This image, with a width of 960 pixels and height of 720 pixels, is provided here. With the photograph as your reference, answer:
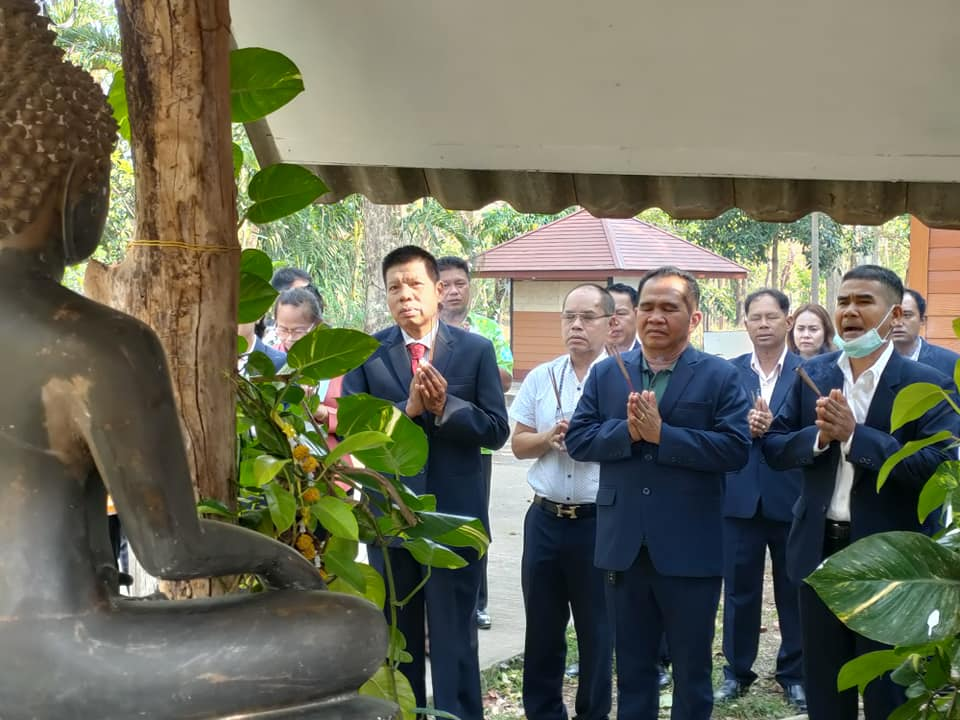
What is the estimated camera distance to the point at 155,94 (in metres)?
1.89

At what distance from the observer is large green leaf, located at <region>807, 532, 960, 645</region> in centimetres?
243

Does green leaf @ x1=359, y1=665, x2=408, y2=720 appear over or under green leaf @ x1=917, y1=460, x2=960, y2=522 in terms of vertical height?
under

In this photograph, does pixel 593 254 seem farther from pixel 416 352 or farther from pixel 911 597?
pixel 911 597

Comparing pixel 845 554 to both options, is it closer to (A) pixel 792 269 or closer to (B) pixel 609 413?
(B) pixel 609 413

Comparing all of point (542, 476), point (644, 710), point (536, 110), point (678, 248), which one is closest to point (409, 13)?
point (536, 110)

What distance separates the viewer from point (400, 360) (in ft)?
14.1

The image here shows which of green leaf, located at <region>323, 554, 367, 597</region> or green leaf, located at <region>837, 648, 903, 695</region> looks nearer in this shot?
green leaf, located at <region>323, 554, 367, 597</region>

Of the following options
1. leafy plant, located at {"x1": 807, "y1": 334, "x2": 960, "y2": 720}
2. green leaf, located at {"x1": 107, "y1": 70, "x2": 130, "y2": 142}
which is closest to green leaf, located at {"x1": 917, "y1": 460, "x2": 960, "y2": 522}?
leafy plant, located at {"x1": 807, "y1": 334, "x2": 960, "y2": 720}

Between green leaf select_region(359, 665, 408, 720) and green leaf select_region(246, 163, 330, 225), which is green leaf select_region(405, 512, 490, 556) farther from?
green leaf select_region(246, 163, 330, 225)

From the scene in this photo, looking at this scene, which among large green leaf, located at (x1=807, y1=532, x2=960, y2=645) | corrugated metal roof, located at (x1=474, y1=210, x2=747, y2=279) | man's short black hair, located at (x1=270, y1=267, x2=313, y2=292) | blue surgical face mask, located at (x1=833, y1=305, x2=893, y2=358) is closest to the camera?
large green leaf, located at (x1=807, y1=532, x2=960, y2=645)

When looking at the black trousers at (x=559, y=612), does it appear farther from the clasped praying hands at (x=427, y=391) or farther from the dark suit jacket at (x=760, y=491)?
the dark suit jacket at (x=760, y=491)

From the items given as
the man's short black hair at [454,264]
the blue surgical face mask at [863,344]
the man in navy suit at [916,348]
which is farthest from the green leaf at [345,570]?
the man's short black hair at [454,264]

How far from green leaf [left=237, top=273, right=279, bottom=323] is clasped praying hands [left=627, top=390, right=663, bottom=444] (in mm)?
1901

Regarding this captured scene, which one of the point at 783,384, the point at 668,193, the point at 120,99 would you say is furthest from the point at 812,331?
the point at 120,99
